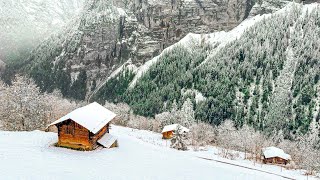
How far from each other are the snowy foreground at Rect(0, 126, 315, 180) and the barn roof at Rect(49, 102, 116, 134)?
3.46 metres

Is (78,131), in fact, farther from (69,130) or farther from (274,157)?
(274,157)

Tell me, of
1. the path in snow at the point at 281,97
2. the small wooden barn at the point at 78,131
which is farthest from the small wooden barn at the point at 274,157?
the path in snow at the point at 281,97

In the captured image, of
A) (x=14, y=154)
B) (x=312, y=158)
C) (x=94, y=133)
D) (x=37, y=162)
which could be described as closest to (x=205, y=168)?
(x=94, y=133)

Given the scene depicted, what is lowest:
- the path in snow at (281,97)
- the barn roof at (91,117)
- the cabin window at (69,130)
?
the path in snow at (281,97)

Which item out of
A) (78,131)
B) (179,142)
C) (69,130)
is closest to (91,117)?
(78,131)

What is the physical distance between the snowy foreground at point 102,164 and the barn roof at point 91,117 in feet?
11.3

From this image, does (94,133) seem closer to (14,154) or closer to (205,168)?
(14,154)

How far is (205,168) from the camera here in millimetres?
44188

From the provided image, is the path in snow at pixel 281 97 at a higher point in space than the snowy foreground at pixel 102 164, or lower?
lower

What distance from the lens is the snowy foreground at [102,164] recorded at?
1451 inches

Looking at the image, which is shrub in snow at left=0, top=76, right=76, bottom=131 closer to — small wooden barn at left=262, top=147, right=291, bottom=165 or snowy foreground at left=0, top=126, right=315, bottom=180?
snowy foreground at left=0, top=126, right=315, bottom=180

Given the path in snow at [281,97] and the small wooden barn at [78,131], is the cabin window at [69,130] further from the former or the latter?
the path in snow at [281,97]

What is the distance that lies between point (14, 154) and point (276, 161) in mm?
61656

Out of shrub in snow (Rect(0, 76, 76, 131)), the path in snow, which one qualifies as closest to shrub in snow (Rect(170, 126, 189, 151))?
shrub in snow (Rect(0, 76, 76, 131))
